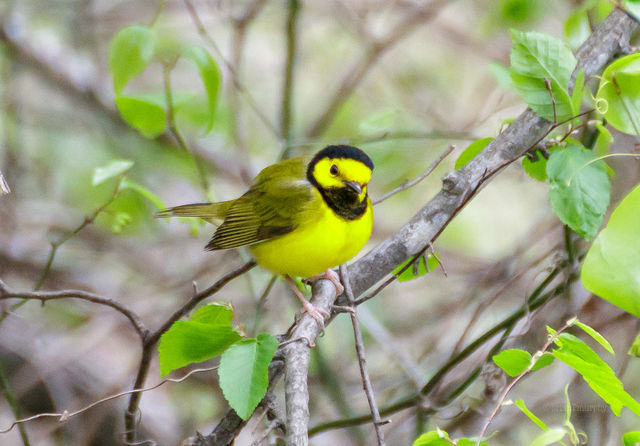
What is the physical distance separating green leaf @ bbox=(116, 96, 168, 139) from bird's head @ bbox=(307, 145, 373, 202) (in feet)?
2.52

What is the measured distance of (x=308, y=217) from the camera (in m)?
2.98

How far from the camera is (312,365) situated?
434 cm

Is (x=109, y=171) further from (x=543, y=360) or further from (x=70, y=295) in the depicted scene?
(x=543, y=360)

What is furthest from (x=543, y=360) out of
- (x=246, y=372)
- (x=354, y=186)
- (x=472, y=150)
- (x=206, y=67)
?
(x=206, y=67)

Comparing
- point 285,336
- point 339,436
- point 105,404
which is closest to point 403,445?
point 339,436

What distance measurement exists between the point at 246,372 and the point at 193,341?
0.21m

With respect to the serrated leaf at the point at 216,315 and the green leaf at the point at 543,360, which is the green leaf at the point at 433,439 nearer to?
the green leaf at the point at 543,360

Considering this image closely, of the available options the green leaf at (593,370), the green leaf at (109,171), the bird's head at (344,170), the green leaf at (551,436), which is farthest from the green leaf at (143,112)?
the green leaf at (551,436)

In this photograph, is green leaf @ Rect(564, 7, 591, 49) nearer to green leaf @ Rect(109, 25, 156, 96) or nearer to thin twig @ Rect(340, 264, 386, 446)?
thin twig @ Rect(340, 264, 386, 446)

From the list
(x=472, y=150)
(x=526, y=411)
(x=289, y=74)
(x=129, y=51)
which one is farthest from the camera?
(x=289, y=74)

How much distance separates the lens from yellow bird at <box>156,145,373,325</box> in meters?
2.78

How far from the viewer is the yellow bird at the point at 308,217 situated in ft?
9.12

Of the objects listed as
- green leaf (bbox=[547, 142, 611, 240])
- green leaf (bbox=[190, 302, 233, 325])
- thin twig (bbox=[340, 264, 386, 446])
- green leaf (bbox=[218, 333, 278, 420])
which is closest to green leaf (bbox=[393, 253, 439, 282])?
thin twig (bbox=[340, 264, 386, 446])

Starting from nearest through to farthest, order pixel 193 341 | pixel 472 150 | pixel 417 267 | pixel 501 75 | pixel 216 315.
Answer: pixel 193 341 < pixel 216 315 < pixel 417 267 < pixel 472 150 < pixel 501 75
